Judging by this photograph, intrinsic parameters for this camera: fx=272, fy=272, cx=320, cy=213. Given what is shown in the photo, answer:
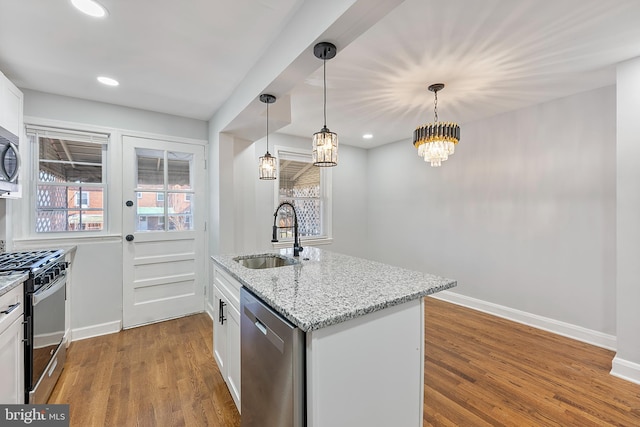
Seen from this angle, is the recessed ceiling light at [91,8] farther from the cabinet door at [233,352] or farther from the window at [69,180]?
the cabinet door at [233,352]

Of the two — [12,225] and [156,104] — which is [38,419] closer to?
[12,225]

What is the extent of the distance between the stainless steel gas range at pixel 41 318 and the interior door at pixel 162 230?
90 cm

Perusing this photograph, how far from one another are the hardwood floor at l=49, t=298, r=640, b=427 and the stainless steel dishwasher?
57 cm

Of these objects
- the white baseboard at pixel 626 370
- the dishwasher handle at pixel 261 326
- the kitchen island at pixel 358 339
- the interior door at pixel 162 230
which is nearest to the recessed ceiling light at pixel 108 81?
the interior door at pixel 162 230

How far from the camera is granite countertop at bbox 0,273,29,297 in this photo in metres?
1.36

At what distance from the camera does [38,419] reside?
1524 mm

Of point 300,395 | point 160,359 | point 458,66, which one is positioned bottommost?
point 160,359

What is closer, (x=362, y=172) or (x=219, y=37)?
(x=219, y=37)

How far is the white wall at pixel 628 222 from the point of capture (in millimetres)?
2092

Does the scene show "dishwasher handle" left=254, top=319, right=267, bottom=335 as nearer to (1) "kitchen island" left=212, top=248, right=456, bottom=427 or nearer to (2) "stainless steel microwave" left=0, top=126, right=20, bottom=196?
(1) "kitchen island" left=212, top=248, right=456, bottom=427

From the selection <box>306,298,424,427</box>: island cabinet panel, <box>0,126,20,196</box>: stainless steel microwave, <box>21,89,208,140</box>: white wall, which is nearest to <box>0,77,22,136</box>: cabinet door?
<box>0,126,20,196</box>: stainless steel microwave

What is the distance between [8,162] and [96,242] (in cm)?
114

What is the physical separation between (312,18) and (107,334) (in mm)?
3542

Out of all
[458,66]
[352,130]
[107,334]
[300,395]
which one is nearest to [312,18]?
[458,66]
